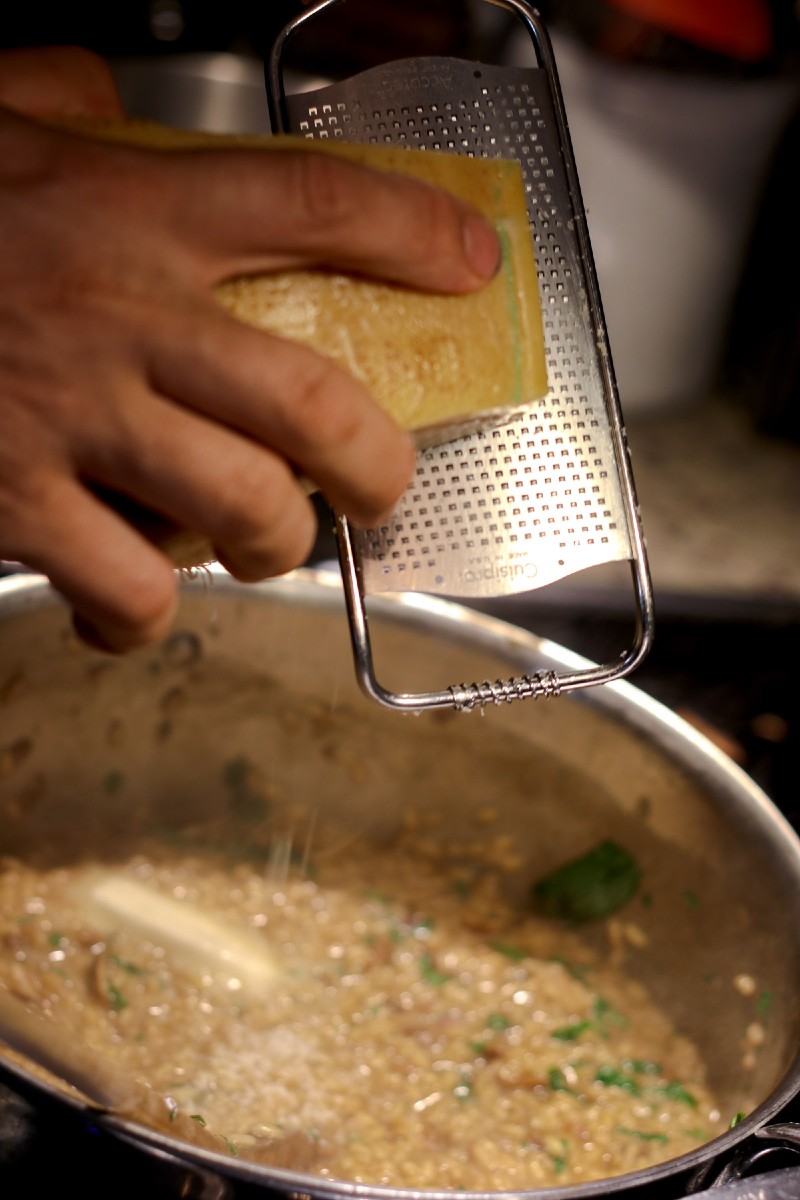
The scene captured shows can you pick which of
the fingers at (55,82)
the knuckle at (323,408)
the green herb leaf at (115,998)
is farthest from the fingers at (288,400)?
the green herb leaf at (115,998)

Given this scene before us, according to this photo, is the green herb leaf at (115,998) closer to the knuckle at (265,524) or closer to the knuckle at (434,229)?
the knuckle at (265,524)

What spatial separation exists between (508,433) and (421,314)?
20 centimetres

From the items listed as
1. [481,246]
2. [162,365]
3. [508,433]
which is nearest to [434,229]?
[481,246]

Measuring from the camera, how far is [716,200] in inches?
71.9

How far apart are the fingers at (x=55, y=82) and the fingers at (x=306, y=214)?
0.16m

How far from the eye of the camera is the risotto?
3.01 feet

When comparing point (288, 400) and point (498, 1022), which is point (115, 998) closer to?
point (498, 1022)

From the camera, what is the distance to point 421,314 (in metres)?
0.61

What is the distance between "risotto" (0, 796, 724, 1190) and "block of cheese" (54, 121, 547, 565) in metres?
0.52

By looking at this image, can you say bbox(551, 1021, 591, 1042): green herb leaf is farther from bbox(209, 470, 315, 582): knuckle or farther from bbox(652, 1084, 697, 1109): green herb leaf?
bbox(209, 470, 315, 582): knuckle

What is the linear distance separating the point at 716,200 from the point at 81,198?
158 centimetres

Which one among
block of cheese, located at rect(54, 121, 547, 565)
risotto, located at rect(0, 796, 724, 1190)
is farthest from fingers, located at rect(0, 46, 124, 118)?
risotto, located at rect(0, 796, 724, 1190)

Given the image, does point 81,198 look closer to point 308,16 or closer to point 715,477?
point 308,16

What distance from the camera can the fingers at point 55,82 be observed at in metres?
0.60
